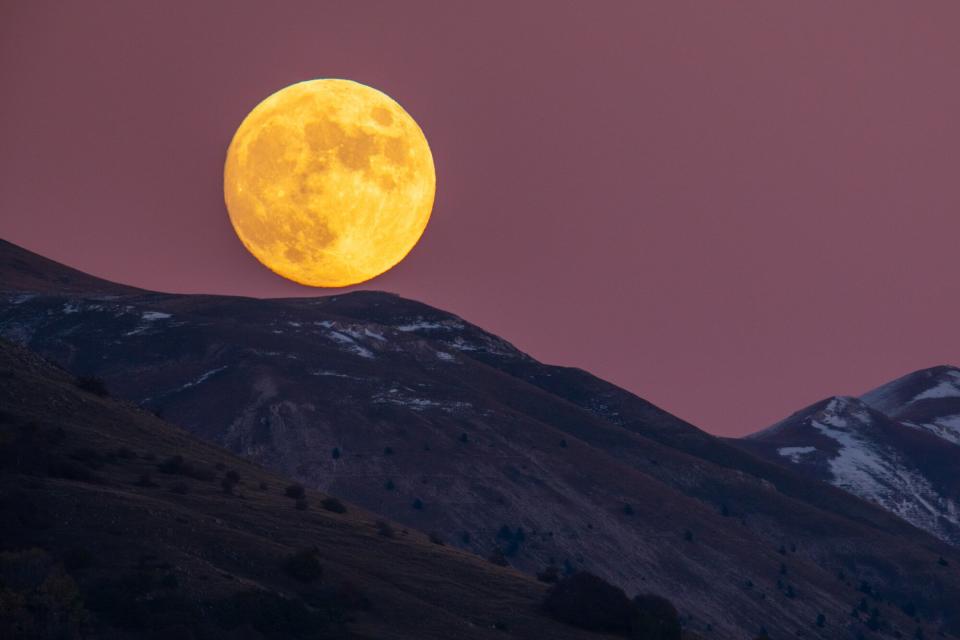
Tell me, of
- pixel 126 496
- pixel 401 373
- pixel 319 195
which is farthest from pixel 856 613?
pixel 126 496

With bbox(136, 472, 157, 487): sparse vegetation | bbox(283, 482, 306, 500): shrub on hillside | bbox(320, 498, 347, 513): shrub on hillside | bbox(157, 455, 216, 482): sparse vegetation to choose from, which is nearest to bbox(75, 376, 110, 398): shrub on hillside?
bbox(157, 455, 216, 482): sparse vegetation

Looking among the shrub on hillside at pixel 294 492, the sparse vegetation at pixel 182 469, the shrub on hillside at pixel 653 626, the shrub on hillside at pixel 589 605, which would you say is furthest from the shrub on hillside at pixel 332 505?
the shrub on hillside at pixel 653 626

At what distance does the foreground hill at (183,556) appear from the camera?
55.2 metres

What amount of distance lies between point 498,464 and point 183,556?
89.6m

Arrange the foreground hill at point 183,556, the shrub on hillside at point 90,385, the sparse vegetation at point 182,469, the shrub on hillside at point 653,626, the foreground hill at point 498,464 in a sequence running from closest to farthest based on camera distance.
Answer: the foreground hill at point 183,556, the shrub on hillside at point 653,626, the sparse vegetation at point 182,469, the shrub on hillside at point 90,385, the foreground hill at point 498,464

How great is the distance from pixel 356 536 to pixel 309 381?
8426 centimetres

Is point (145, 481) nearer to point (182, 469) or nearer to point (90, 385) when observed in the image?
point (182, 469)

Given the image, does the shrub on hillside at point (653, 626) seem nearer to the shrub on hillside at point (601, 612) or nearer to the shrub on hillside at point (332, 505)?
the shrub on hillside at point (601, 612)

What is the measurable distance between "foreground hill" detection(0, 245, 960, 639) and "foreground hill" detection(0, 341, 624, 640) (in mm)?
51077

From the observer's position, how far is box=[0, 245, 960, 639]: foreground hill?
447 ft

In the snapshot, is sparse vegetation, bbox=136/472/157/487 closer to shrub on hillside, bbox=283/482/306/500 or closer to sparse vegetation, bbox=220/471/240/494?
sparse vegetation, bbox=220/471/240/494

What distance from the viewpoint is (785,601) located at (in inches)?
5551

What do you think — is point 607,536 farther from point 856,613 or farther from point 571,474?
point 856,613

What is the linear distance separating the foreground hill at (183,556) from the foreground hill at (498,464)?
168ft
